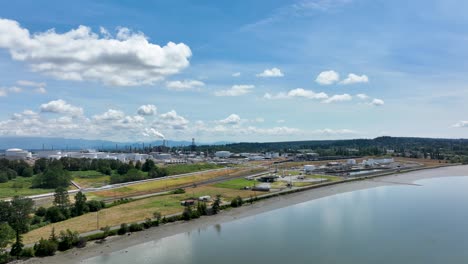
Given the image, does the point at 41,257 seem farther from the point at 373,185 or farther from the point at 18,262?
the point at 373,185

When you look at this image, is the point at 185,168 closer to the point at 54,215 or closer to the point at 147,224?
the point at 54,215

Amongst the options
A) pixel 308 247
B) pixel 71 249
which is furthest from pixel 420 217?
pixel 71 249

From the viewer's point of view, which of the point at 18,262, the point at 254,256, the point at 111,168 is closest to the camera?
the point at 18,262

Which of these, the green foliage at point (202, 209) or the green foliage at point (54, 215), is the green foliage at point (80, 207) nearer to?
the green foliage at point (54, 215)

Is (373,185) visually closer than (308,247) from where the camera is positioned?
No

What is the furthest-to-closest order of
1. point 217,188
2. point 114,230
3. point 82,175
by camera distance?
point 82,175
point 217,188
point 114,230

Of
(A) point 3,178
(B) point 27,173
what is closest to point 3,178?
(A) point 3,178
